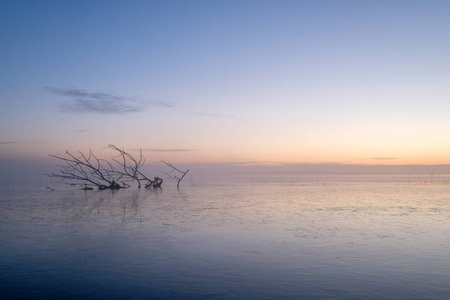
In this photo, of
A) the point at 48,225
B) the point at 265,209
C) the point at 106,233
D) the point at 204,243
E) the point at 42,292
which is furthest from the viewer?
the point at 265,209

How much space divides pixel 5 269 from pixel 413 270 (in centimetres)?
988

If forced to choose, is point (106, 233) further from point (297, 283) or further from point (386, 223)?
point (386, 223)

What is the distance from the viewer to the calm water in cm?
816

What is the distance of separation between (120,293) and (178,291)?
45.9 inches

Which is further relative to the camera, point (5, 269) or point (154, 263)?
point (154, 263)

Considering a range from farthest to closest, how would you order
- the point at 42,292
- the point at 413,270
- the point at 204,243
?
the point at 204,243 → the point at 413,270 → the point at 42,292

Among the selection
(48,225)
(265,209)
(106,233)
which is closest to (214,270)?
(106,233)

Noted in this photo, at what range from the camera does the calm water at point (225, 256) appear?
26.8 ft

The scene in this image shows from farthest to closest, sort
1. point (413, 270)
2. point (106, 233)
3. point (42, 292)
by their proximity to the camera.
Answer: point (106, 233), point (413, 270), point (42, 292)

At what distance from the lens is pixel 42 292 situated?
7934 mm

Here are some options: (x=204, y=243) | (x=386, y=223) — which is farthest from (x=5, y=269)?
(x=386, y=223)

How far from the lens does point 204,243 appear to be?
12945mm

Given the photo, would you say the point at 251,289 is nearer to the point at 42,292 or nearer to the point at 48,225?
the point at 42,292

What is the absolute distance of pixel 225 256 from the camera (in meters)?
11.2
